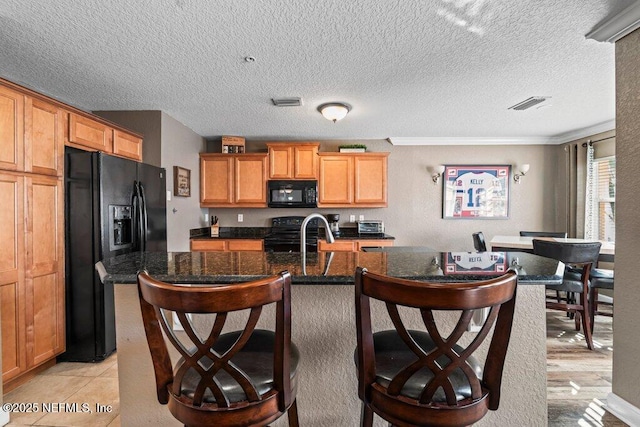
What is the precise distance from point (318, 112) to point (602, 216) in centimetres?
408

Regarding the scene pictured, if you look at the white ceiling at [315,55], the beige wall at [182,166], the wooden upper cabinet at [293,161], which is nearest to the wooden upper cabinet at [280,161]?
the wooden upper cabinet at [293,161]

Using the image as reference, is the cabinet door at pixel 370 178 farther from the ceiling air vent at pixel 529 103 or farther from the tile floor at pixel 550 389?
the tile floor at pixel 550 389

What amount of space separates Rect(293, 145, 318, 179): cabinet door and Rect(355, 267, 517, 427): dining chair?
12.0 ft

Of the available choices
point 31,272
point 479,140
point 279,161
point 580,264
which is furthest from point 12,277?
point 479,140

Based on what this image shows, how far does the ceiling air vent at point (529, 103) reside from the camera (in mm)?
2967

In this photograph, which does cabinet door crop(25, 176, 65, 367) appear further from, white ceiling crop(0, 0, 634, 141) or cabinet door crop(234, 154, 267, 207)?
cabinet door crop(234, 154, 267, 207)

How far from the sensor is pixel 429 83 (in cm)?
263

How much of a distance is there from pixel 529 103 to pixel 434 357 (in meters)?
3.32

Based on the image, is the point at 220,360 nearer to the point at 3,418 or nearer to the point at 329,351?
the point at 329,351

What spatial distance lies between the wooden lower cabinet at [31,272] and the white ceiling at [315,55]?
1.00m

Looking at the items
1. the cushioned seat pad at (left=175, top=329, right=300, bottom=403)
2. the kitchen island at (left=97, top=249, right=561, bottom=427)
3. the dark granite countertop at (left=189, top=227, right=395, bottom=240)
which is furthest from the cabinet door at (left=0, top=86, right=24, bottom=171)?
the dark granite countertop at (left=189, top=227, right=395, bottom=240)

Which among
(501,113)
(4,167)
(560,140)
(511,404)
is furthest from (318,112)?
(560,140)

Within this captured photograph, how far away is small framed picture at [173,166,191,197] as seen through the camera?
360cm

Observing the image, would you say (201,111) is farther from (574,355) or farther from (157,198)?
(574,355)
